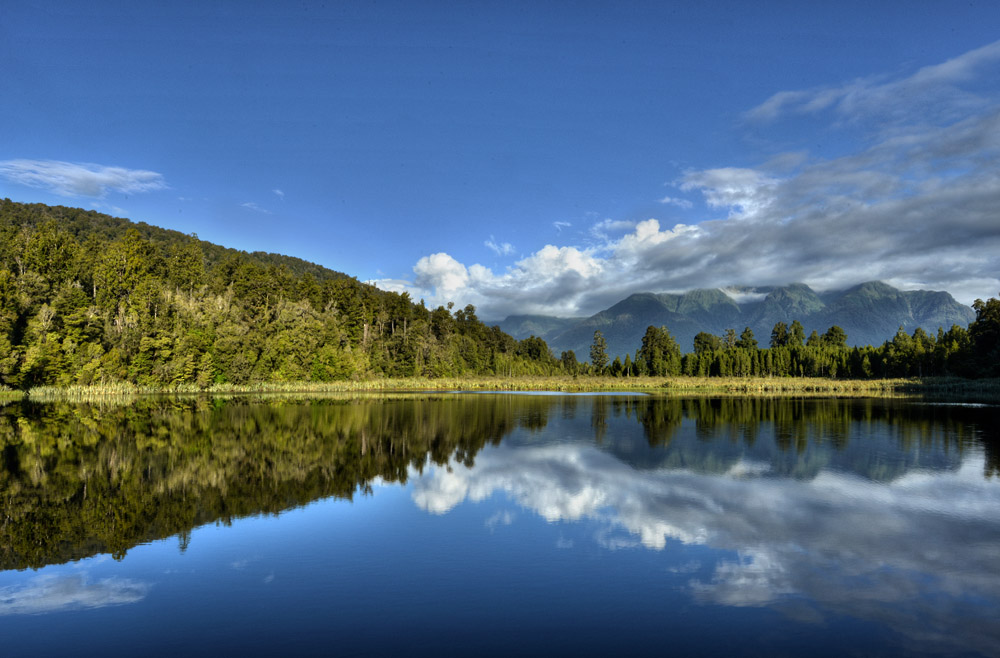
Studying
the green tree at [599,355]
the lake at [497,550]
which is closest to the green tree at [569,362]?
the green tree at [599,355]

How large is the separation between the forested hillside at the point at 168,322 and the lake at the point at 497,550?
156 ft

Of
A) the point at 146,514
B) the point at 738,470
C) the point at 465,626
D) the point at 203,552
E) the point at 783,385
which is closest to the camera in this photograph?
the point at 465,626

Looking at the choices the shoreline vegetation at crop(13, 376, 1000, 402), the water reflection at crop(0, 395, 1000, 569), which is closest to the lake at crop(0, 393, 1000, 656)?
the water reflection at crop(0, 395, 1000, 569)

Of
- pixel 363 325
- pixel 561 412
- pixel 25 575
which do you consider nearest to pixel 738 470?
pixel 25 575

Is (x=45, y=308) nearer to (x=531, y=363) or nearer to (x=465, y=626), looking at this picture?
(x=465, y=626)

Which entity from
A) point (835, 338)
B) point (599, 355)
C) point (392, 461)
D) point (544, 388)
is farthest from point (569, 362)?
point (392, 461)

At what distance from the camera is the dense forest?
6225 cm

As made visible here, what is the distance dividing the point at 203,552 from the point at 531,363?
5781 inches

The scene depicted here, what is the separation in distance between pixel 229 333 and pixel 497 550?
3023 inches

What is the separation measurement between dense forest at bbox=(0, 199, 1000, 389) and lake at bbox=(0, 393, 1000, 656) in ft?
161

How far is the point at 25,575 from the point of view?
9781mm

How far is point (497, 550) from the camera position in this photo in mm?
11055

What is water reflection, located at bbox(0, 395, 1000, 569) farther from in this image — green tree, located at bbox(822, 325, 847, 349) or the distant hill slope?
green tree, located at bbox(822, 325, 847, 349)

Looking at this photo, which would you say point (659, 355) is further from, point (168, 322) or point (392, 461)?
point (392, 461)
